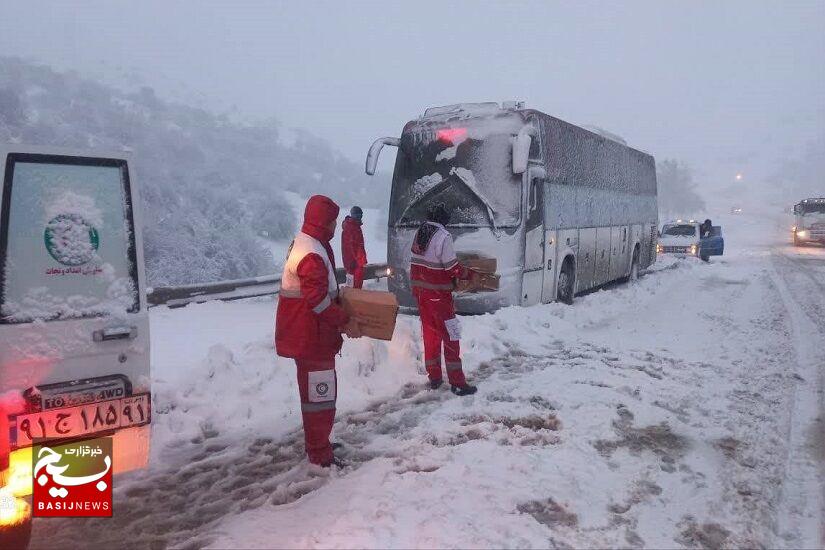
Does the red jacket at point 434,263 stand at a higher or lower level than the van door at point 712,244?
higher

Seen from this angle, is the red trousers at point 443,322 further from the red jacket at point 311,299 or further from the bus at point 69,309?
the bus at point 69,309

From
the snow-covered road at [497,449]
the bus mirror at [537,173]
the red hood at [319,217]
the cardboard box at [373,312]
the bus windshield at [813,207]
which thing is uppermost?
the bus mirror at [537,173]

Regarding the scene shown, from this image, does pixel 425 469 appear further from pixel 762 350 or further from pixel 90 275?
pixel 762 350

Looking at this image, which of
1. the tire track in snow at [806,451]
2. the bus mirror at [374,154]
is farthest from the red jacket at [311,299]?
the bus mirror at [374,154]

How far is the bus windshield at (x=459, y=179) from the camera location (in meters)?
9.39

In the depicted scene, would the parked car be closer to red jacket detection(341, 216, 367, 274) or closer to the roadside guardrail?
red jacket detection(341, 216, 367, 274)

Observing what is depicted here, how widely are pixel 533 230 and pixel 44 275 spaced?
7751 mm

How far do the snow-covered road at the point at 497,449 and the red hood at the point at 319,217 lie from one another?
5.94 feet

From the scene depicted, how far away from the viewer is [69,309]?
3277 millimetres

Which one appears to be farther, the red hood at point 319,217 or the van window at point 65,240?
the red hood at point 319,217

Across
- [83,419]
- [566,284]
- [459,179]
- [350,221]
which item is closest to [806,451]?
[83,419]

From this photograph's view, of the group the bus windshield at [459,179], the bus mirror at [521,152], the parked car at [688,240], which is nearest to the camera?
the bus mirror at [521,152]

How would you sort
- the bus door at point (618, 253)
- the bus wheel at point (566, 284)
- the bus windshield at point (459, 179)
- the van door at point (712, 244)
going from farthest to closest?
1. the van door at point (712, 244)
2. the bus door at point (618, 253)
3. the bus wheel at point (566, 284)
4. the bus windshield at point (459, 179)

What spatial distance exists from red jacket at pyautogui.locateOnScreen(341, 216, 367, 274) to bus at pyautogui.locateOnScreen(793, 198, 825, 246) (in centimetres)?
3320
